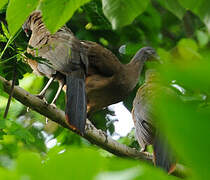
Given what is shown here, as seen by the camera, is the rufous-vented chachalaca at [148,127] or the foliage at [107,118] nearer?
the foliage at [107,118]

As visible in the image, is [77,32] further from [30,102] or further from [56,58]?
[30,102]

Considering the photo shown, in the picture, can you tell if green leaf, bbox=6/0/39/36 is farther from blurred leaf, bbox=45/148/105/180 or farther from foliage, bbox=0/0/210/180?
blurred leaf, bbox=45/148/105/180

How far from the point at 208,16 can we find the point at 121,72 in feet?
11.6

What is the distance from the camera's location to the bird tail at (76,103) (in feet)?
10.6

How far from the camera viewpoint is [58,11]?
1.63m

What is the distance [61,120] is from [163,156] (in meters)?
1.03

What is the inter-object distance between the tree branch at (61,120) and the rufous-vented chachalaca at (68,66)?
0.10 m

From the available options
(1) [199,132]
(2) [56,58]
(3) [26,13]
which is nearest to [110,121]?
(2) [56,58]

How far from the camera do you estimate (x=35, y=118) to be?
482 cm

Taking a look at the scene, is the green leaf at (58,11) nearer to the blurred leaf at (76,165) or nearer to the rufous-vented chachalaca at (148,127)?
the blurred leaf at (76,165)

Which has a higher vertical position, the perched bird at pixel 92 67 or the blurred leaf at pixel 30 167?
the blurred leaf at pixel 30 167

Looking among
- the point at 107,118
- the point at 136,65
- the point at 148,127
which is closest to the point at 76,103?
the point at 148,127

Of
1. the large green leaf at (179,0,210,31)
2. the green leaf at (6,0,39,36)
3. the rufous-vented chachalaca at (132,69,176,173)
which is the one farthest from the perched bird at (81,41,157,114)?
the large green leaf at (179,0,210,31)

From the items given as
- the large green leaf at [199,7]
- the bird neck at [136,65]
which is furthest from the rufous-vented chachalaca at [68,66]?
the large green leaf at [199,7]
